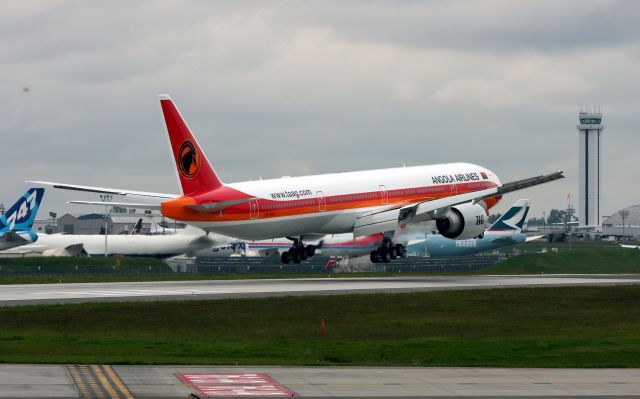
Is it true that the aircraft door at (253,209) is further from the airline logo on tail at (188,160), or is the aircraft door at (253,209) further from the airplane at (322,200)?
the airline logo on tail at (188,160)

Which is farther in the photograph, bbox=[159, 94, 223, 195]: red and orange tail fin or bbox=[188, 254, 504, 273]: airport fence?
bbox=[188, 254, 504, 273]: airport fence

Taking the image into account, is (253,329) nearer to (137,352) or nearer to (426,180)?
(137,352)

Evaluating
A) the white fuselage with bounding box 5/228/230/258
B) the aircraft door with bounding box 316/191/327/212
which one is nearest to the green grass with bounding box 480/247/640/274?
the aircraft door with bounding box 316/191/327/212

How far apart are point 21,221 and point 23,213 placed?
0.89 m

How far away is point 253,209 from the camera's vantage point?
206 ft

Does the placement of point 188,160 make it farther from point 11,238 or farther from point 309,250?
point 11,238

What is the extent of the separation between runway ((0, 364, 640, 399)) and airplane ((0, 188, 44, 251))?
7190cm

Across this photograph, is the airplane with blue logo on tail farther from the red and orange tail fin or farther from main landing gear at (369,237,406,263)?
the red and orange tail fin

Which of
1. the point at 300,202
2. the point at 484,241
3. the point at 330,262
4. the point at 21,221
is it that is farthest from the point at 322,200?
the point at 484,241

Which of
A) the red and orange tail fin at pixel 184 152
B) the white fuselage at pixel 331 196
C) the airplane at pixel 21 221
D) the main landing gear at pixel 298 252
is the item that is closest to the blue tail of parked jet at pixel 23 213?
the airplane at pixel 21 221

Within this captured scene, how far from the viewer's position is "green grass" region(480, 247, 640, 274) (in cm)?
9628

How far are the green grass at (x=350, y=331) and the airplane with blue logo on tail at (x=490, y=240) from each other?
59.4 meters

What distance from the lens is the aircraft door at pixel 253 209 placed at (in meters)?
62.7

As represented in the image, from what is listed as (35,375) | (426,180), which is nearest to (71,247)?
(426,180)
